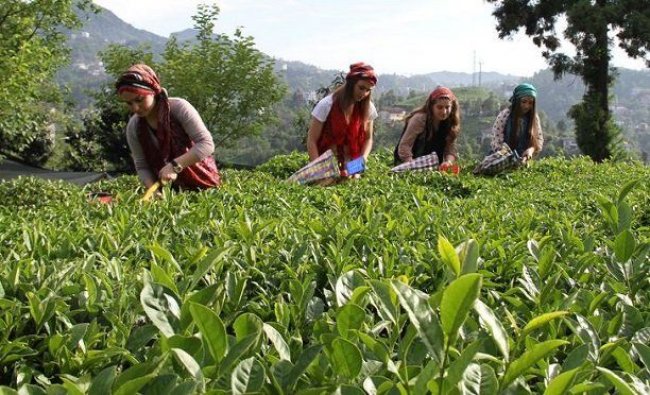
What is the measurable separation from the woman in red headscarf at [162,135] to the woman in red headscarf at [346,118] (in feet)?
4.70

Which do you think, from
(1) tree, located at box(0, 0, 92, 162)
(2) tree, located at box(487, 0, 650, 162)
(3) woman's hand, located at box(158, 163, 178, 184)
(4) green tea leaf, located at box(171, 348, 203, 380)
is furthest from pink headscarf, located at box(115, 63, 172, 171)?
(2) tree, located at box(487, 0, 650, 162)

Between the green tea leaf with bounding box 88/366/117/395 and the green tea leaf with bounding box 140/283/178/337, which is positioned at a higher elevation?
the green tea leaf with bounding box 140/283/178/337

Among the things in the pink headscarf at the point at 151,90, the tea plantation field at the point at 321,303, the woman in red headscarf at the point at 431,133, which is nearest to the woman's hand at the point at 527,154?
the woman in red headscarf at the point at 431,133

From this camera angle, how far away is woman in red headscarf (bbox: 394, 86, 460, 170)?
21.9 feet

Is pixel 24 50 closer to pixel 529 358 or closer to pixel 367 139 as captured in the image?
pixel 367 139

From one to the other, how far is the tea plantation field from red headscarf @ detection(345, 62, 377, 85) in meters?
2.02

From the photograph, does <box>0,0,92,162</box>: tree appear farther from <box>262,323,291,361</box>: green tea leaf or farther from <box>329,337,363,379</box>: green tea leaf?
<box>329,337,363,379</box>: green tea leaf

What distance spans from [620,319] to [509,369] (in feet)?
1.84

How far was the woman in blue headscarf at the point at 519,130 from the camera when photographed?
23.4ft

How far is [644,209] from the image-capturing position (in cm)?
353

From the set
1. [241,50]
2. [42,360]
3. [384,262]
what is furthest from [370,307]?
[241,50]

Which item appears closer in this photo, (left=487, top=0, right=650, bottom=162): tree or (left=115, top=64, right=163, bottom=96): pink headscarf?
(left=115, top=64, right=163, bottom=96): pink headscarf

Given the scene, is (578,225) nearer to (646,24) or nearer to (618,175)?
(618,175)

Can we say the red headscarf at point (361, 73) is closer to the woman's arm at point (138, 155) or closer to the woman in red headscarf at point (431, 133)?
the woman in red headscarf at point (431, 133)
